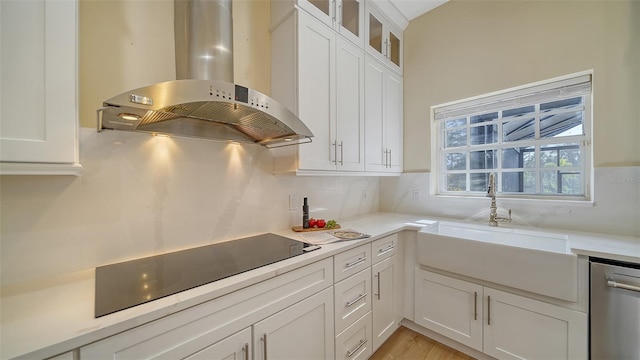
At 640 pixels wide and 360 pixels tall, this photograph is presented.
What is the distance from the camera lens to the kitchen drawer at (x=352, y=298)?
4.30ft

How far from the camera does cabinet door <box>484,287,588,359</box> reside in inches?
48.3

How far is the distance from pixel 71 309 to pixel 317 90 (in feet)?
4.91

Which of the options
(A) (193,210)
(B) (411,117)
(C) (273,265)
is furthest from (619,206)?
(A) (193,210)

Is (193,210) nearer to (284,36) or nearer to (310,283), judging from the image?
(310,283)

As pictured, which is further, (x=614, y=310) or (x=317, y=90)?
Answer: (x=317, y=90)

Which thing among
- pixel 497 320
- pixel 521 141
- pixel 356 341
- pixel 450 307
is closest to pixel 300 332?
pixel 356 341

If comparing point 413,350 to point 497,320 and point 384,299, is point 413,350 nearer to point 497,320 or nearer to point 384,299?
point 384,299

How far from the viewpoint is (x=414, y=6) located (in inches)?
87.2

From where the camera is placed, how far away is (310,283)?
115cm

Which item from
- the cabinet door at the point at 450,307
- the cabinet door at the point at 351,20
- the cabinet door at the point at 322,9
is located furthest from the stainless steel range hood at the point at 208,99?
the cabinet door at the point at 450,307

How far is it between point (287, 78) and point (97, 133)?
102 cm

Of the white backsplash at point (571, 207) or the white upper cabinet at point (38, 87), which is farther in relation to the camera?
the white backsplash at point (571, 207)

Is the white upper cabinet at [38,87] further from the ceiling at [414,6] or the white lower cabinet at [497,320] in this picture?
the ceiling at [414,6]

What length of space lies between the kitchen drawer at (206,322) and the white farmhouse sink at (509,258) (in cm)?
103
